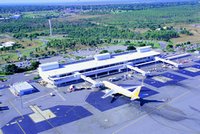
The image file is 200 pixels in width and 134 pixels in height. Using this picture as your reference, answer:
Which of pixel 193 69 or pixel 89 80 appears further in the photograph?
pixel 193 69

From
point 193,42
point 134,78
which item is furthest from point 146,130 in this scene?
point 193,42

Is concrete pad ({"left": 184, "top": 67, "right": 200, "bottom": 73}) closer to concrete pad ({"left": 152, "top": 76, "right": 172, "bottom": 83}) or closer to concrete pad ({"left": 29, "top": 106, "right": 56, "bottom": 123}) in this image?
concrete pad ({"left": 152, "top": 76, "right": 172, "bottom": 83})

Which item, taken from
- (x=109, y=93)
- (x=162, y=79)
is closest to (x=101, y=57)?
(x=162, y=79)

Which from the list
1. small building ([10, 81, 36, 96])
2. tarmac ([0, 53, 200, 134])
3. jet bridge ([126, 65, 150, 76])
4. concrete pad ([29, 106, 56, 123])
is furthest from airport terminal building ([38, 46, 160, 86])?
concrete pad ([29, 106, 56, 123])

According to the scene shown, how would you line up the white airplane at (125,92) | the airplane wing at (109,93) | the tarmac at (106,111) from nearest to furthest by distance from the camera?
the tarmac at (106,111) → the white airplane at (125,92) → the airplane wing at (109,93)

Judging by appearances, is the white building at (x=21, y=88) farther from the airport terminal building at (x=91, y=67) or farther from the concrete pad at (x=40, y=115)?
the concrete pad at (x=40, y=115)

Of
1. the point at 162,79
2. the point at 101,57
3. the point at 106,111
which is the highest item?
Result: the point at 101,57

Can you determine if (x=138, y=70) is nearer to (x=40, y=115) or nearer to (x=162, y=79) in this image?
(x=162, y=79)

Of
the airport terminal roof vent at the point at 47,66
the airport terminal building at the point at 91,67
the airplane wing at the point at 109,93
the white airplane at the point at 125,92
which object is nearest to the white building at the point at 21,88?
the airport terminal building at the point at 91,67
